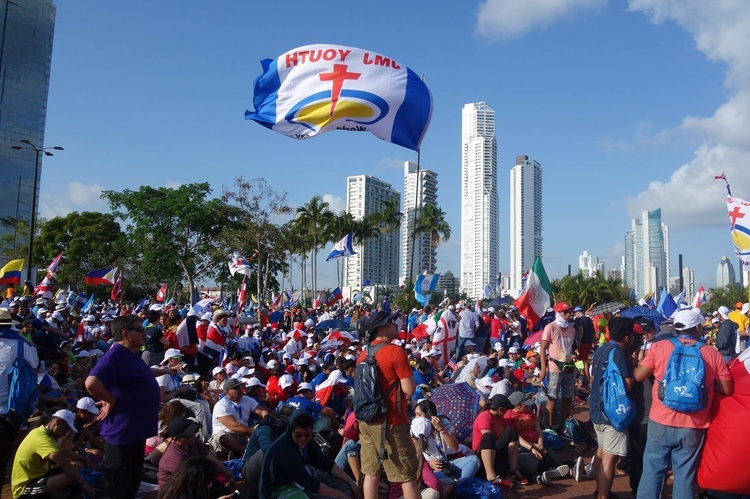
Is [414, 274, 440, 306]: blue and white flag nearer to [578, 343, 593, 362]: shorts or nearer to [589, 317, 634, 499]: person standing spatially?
[578, 343, 593, 362]: shorts

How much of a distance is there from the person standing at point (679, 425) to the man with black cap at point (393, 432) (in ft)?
5.82

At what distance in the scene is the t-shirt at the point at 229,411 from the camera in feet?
22.6

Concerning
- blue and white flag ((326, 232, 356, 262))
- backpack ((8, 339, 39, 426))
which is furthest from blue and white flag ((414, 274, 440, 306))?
backpack ((8, 339, 39, 426))

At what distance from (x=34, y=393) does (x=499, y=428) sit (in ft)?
14.9

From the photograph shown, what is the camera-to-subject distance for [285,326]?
21094 millimetres

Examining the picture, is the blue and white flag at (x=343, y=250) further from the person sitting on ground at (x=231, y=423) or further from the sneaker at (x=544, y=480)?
the sneaker at (x=544, y=480)

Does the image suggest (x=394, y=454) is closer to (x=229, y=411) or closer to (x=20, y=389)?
(x=20, y=389)

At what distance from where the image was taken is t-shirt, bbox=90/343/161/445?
4309mm

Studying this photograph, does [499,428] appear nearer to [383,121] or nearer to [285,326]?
[383,121]

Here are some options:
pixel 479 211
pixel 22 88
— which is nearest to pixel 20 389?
pixel 22 88

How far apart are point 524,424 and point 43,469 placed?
4.99 m

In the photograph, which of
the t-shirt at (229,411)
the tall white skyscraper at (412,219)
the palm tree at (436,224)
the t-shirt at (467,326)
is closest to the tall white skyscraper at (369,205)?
the tall white skyscraper at (412,219)

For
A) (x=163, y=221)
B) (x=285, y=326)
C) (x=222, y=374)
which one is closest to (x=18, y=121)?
(x=163, y=221)

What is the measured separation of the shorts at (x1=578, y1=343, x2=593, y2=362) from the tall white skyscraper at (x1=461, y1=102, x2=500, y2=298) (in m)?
138
